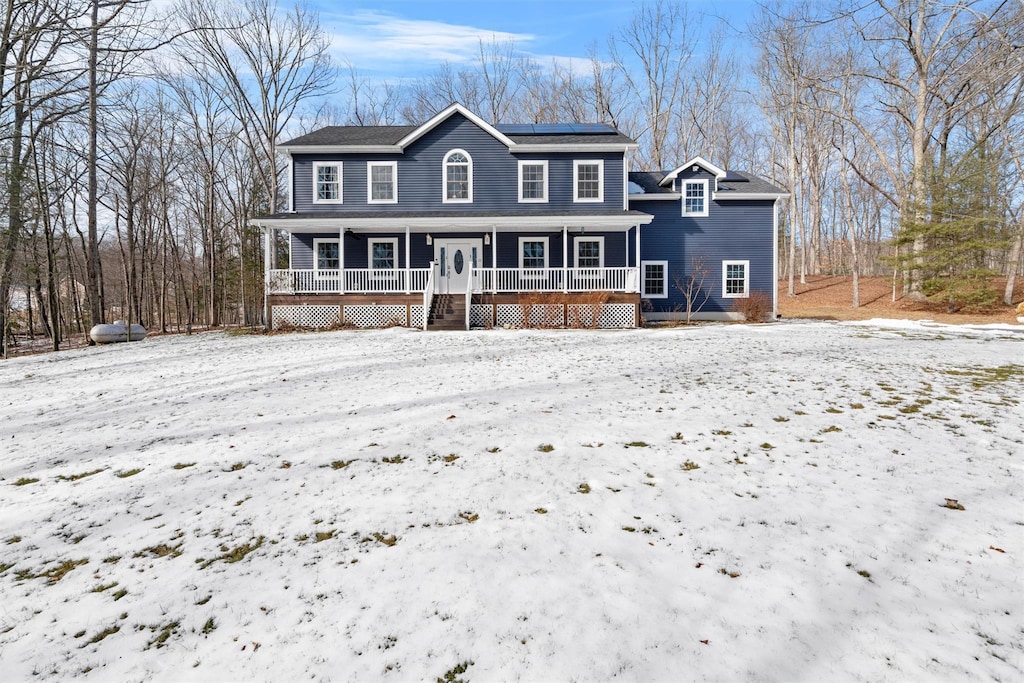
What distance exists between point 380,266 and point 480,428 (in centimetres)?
1478

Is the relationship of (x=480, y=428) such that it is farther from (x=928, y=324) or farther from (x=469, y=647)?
(x=928, y=324)

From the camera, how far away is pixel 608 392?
6.56 m

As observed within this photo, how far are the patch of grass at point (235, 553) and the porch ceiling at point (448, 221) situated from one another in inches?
558

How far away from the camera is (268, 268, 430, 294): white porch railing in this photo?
1616 centimetres

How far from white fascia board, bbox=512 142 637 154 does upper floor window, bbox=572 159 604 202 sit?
1.52 ft

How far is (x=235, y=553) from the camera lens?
2.97m

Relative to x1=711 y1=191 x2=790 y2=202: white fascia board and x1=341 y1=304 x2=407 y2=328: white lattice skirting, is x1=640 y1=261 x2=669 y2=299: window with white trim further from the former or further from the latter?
x1=341 y1=304 x2=407 y2=328: white lattice skirting

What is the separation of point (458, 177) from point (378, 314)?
6354mm

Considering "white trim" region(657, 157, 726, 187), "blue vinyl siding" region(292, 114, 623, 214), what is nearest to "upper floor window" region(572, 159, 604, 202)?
"blue vinyl siding" region(292, 114, 623, 214)

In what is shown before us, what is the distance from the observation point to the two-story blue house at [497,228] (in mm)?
16047

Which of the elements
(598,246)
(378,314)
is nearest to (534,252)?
(598,246)

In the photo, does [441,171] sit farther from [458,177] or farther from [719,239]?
[719,239]

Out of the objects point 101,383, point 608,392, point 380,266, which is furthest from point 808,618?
point 380,266

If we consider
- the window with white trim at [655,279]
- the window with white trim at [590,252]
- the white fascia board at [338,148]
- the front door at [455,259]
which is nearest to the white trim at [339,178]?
the white fascia board at [338,148]
